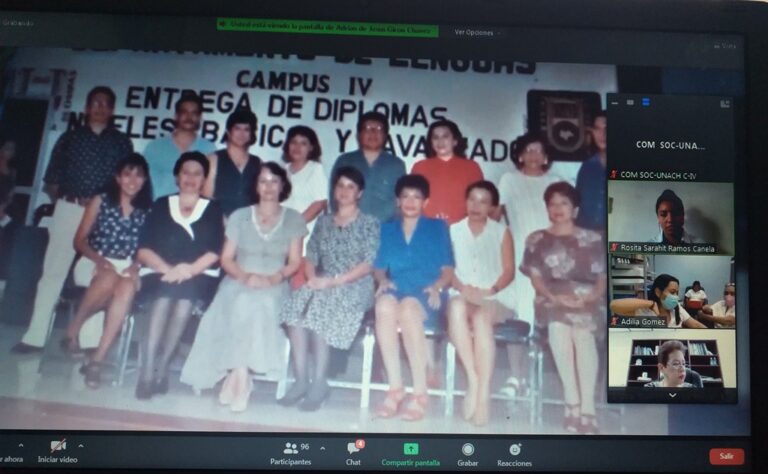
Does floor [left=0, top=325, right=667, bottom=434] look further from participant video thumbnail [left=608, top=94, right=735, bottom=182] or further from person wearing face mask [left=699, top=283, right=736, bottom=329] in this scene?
participant video thumbnail [left=608, top=94, right=735, bottom=182]

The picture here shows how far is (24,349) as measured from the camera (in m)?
0.94

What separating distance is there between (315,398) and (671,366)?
511 mm

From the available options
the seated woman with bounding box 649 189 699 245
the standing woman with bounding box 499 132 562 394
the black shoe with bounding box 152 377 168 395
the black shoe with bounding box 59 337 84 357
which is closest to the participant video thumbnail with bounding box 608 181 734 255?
the seated woman with bounding box 649 189 699 245

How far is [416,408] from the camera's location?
0.94 metres

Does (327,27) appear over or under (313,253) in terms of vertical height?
over

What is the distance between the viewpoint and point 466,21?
100cm

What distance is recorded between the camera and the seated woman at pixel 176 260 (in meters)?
0.95

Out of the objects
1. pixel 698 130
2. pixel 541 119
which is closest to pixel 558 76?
pixel 541 119

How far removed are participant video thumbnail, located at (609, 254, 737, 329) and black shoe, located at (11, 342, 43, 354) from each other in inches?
32.4

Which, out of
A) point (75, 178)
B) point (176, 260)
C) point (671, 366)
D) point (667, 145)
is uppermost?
point (667, 145)

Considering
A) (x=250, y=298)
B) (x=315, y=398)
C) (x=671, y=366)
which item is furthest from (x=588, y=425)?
(x=250, y=298)

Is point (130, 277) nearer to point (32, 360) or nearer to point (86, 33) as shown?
point (32, 360)

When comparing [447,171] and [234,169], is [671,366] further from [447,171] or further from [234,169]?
[234,169]

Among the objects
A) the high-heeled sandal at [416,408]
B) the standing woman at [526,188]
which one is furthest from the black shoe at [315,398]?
the standing woman at [526,188]
